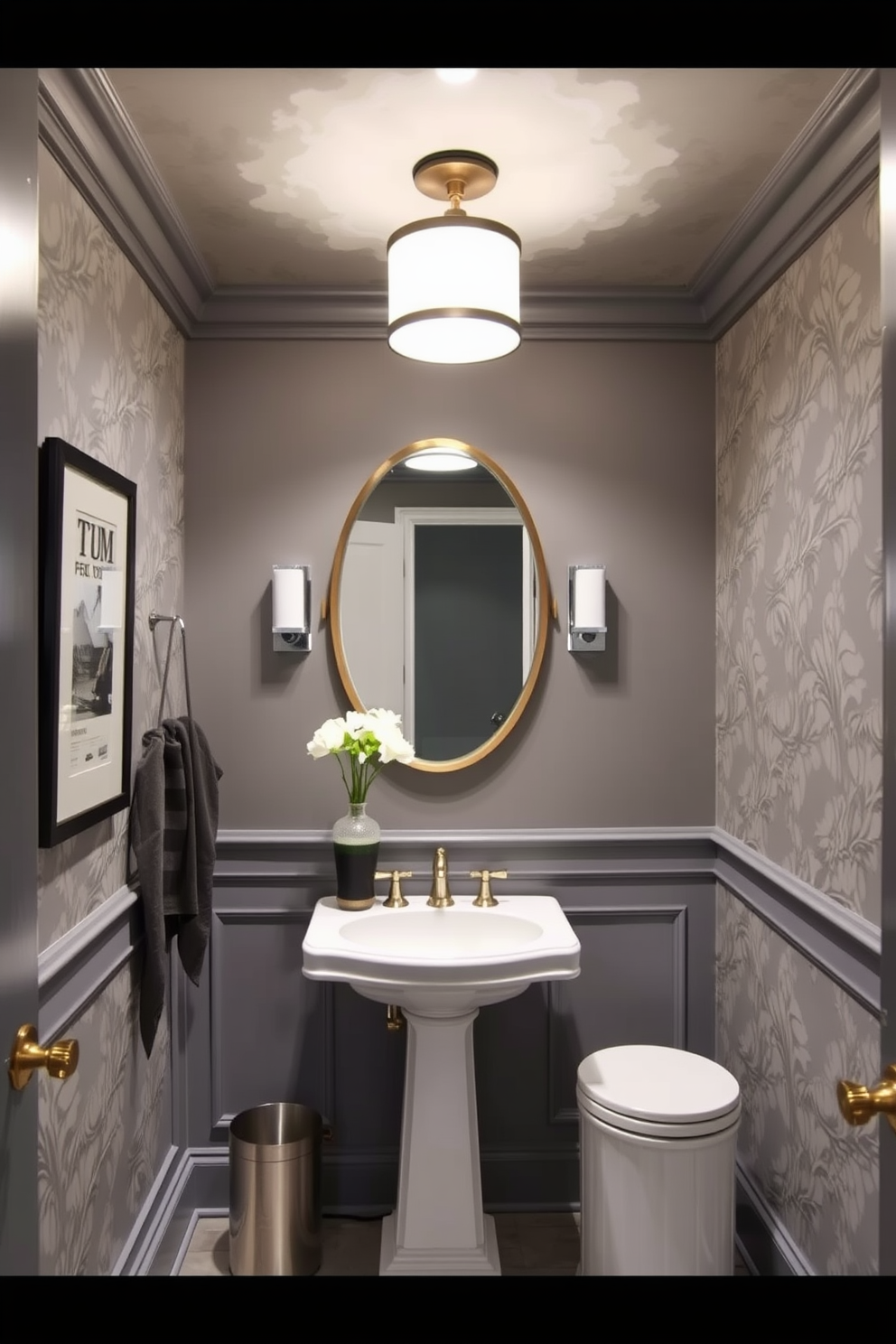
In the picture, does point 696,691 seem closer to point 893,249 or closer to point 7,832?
point 893,249

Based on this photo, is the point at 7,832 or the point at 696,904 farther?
the point at 696,904

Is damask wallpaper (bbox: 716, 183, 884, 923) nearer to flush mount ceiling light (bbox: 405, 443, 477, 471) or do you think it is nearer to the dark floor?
flush mount ceiling light (bbox: 405, 443, 477, 471)

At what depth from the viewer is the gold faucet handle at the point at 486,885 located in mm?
2461

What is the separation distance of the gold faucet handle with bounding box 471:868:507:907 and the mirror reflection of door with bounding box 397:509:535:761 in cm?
32

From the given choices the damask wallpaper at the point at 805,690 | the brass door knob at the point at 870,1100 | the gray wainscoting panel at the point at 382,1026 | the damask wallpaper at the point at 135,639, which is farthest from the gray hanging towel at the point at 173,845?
the brass door knob at the point at 870,1100

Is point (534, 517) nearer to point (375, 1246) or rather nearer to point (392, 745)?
point (392, 745)

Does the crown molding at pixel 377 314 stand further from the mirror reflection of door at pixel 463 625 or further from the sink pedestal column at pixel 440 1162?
the sink pedestal column at pixel 440 1162

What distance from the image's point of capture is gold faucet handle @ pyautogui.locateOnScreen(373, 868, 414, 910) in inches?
96.7

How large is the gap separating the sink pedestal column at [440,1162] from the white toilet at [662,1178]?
326 millimetres

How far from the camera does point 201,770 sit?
2332mm

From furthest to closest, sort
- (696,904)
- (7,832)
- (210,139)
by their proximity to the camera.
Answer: (696,904), (210,139), (7,832)

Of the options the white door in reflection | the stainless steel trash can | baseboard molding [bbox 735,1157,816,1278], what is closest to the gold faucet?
the white door in reflection
